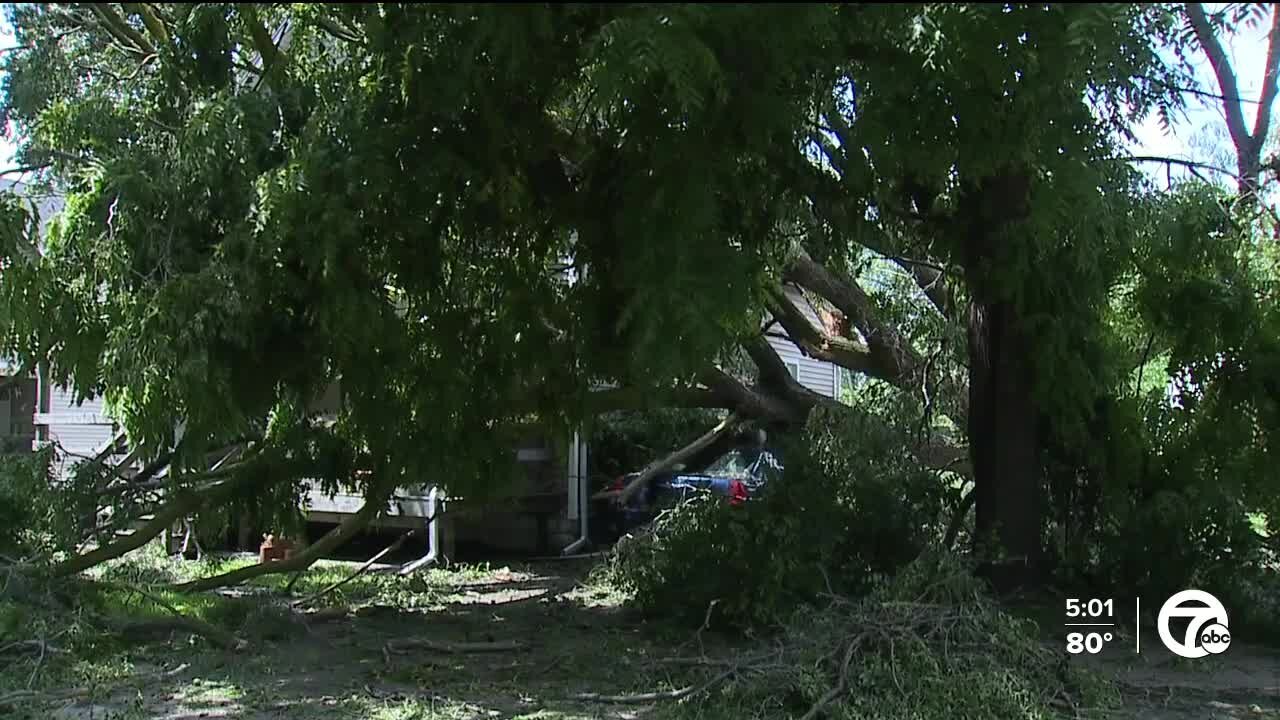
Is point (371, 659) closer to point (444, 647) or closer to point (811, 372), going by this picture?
point (444, 647)

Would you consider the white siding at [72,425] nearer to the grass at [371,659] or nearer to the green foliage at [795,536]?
the grass at [371,659]

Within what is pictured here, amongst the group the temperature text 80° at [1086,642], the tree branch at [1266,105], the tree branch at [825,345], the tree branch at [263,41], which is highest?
the tree branch at [1266,105]

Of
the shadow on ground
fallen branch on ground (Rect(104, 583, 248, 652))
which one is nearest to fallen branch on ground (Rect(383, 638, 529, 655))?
the shadow on ground

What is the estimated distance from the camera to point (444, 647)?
847cm

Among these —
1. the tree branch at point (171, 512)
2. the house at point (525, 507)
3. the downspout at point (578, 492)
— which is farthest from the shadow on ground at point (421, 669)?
the downspout at point (578, 492)

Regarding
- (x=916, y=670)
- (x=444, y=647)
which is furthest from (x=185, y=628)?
(x=916, y=670)

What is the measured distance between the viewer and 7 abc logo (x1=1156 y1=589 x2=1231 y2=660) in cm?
862

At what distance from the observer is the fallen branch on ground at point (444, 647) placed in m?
8.49

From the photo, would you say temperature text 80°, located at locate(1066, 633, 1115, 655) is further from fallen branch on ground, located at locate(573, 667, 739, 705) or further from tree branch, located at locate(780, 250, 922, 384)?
tree branch, located at locate(780, 250, 922, 384)

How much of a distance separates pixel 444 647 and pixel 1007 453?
5.14 m

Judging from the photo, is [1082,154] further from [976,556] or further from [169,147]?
[169,147]

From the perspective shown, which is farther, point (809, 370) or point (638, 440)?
point (809, 370)

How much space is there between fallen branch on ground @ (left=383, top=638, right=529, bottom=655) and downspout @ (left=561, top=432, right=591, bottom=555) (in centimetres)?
540

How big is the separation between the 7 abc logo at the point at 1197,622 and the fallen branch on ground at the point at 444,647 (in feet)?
17.1
